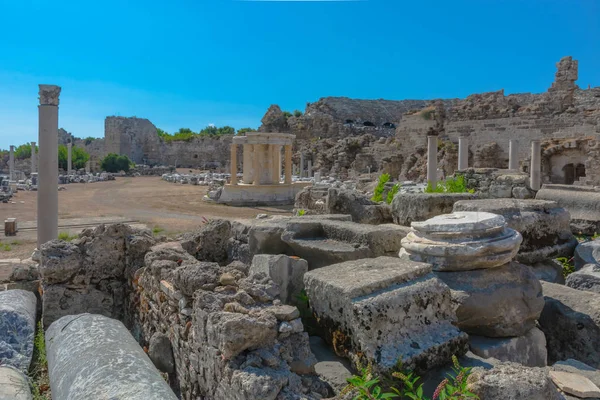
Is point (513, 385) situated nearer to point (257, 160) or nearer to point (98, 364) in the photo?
point (98, 364)

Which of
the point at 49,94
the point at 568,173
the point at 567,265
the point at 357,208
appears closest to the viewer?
the point at 567,265

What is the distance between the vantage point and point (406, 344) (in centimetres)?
304

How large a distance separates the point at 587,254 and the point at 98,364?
494 cm

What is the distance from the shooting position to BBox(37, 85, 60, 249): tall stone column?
969 centimetres

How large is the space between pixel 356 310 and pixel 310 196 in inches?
328

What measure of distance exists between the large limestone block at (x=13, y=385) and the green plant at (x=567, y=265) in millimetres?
5433

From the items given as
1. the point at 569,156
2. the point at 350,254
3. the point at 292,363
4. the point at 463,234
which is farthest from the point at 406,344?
the point at 569,156

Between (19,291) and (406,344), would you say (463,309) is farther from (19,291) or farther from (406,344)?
(19,291)

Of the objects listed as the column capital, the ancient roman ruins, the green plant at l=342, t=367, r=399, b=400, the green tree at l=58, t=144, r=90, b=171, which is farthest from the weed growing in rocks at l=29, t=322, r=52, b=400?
the green tree at l=58, t=144, r=90, b=171

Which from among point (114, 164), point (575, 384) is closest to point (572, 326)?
point (575, 384)

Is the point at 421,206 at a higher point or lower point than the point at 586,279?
higher

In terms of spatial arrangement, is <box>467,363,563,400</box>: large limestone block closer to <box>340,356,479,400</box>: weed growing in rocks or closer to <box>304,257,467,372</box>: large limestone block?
<box>340,356,479,400</box>: weed growing in rocks

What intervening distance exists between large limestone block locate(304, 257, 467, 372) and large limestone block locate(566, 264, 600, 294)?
2220 mm

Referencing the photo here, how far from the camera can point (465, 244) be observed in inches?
149
